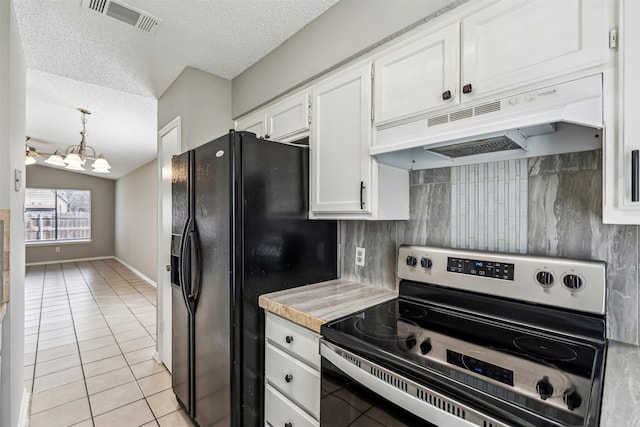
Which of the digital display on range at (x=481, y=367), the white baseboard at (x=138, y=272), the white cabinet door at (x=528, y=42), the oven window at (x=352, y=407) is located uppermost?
the white cabinet door at (x=528, y=42)

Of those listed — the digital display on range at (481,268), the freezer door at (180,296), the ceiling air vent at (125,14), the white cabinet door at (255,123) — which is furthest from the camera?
the white cabinet door at (255,123)

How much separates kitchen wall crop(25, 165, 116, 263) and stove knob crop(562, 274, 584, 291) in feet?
35.2

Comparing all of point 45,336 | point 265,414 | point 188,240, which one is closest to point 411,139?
point 188,240

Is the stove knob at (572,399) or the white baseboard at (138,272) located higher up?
the stove knob at (572,399)

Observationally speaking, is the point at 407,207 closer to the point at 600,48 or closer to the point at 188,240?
the point at 600,48

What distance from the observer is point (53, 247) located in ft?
27.1

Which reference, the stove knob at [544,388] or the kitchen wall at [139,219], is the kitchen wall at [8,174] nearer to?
the stove knob at [544,388]

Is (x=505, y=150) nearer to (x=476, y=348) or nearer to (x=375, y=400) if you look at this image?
(x=476, y=348)

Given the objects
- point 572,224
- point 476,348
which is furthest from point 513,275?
point 476,348

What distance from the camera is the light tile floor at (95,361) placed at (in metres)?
2.10

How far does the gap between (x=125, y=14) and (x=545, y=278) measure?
8.34 feet

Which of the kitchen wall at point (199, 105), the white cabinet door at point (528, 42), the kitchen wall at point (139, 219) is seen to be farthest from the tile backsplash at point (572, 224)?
the kitchen wall at point (139, 219)

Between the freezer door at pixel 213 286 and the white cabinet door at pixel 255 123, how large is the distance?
1.78 feet

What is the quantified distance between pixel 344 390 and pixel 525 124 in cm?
109
